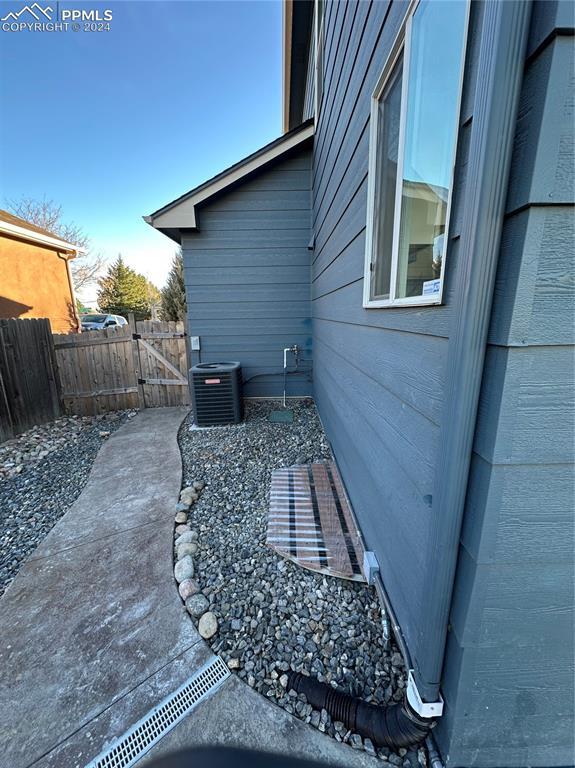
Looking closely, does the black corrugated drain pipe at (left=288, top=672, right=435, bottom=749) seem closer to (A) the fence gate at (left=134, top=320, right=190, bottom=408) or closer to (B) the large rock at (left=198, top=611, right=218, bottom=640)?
(B) the large rock at (left=198, top=611, right=218, bottom=640)

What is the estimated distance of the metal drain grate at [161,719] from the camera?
3.51 feet

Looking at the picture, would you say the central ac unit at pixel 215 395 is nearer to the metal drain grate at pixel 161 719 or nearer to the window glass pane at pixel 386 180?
the window glass pane at pixel 386 180

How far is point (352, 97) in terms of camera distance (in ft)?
6.79

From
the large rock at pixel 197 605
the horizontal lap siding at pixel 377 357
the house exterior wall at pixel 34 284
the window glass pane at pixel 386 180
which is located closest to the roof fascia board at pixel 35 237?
the house exterior wall at pixel 34 284

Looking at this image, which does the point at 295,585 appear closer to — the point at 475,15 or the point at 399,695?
the point at 399,695

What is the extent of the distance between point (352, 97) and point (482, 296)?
2156 mm

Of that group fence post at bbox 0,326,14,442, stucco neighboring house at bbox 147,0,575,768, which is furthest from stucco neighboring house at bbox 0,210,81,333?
stucco neighboring house at bbox 147,0,575,768

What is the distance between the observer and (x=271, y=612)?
1596 millimetres

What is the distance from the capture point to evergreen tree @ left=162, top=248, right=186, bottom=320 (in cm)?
850

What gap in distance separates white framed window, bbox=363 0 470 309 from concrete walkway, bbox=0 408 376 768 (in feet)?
5.44

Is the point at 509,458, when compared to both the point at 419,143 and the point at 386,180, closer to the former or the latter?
the point at 419,143

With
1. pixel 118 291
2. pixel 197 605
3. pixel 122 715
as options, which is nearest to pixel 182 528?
pixel 197 605

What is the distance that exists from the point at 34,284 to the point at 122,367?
18.8 feet

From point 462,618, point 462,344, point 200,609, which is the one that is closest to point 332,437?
→ point 200,609
